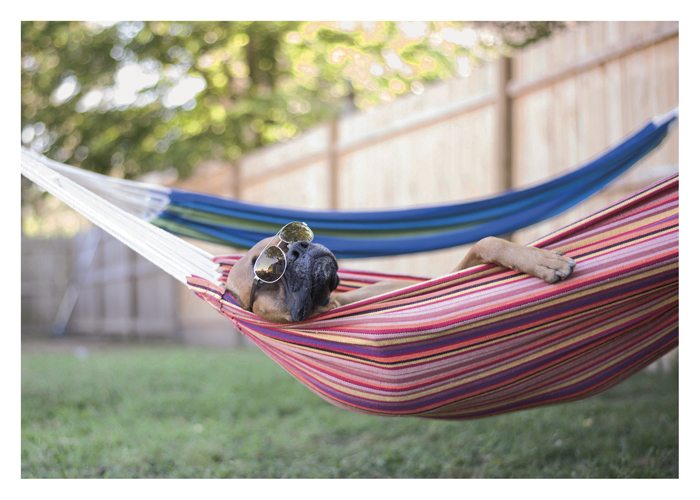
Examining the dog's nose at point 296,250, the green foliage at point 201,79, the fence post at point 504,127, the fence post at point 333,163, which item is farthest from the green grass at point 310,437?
the green foliage at point 201,79

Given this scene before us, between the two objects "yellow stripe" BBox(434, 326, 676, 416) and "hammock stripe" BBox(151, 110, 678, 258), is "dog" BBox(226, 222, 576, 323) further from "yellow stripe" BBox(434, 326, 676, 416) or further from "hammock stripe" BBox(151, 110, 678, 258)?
"hammock stripe" BBox(151, 110, 678, 258)

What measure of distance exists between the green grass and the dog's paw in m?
1.08

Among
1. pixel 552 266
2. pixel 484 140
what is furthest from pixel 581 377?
pixel 484 140

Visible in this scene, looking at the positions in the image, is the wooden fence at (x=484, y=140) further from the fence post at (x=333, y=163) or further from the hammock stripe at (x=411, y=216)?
the hammock stripe at (x=411, y=216)

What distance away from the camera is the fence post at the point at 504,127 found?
16.0 ft

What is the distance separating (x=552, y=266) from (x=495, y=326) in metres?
0.21

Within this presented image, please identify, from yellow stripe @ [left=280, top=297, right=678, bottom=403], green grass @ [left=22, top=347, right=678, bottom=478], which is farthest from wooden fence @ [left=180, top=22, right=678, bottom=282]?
yellow stripe @ [left=280, top=297, right=678, bottom=403]

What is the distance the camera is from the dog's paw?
196 centimetres

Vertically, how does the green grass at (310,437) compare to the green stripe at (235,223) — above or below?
below

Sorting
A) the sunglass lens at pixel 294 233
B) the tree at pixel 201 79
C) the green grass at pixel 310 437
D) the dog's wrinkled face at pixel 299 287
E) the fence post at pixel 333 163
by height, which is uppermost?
the tree at pixel 201 79

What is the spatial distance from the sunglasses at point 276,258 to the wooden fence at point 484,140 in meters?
2.44

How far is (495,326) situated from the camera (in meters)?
1.98

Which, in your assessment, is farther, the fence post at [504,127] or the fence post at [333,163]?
the fence post at [333,163]
